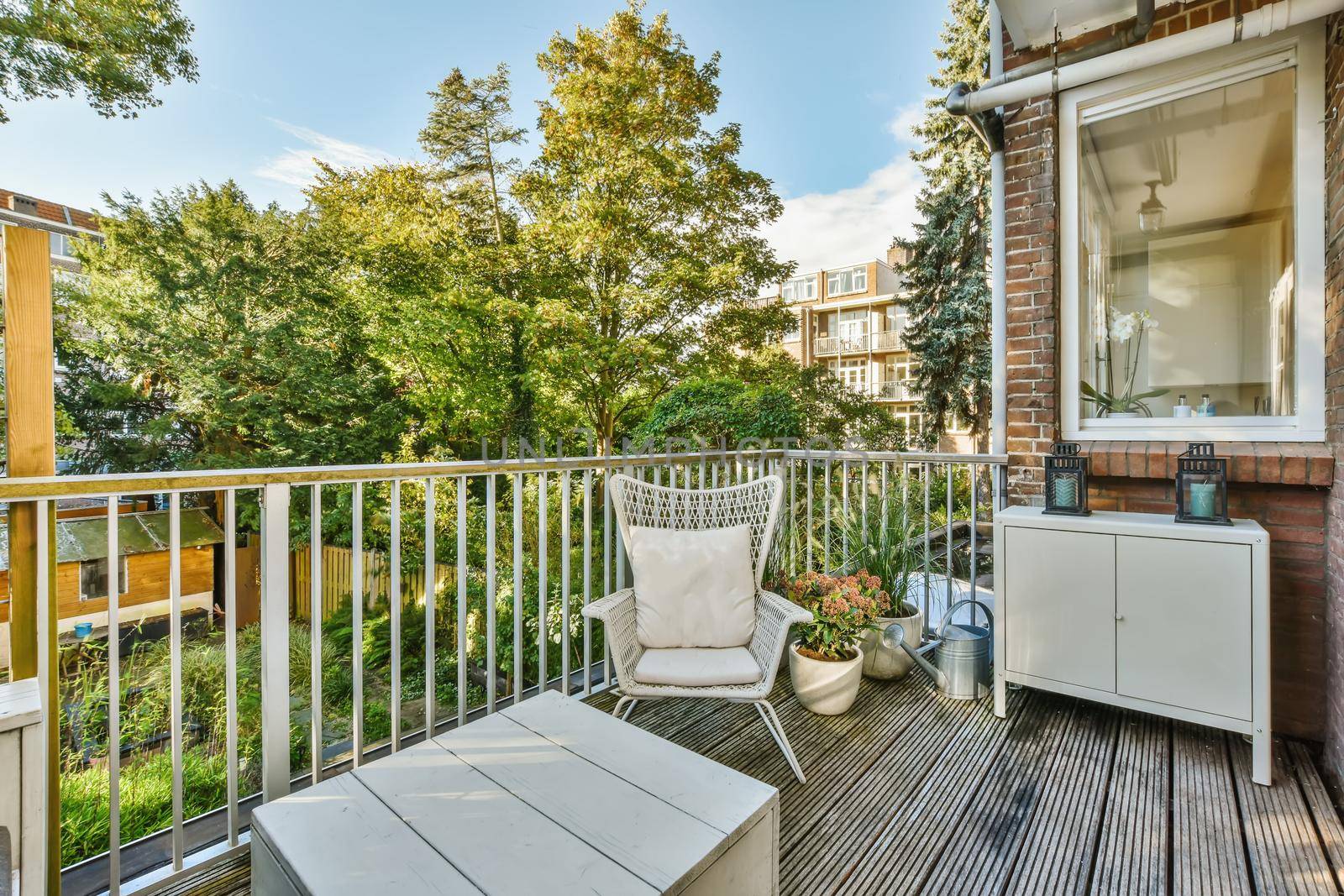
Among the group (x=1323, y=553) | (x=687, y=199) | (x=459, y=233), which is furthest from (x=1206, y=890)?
(x=459, y=233)

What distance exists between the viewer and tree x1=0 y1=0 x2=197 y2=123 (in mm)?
6938

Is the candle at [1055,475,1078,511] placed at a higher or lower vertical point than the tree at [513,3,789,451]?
lower

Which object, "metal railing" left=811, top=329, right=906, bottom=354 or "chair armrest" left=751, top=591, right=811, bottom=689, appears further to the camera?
"metal railing" left=811, top=329, right=906, bottom=354

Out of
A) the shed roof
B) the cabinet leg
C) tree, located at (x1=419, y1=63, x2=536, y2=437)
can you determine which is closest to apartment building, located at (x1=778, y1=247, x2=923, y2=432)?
tree, located at (x1=419, y1=63, x2=536, y2=437)

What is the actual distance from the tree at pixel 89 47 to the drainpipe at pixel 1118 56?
982 centimetres

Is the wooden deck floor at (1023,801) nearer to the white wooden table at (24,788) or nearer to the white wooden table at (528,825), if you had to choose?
the white wooden table at (528,825)

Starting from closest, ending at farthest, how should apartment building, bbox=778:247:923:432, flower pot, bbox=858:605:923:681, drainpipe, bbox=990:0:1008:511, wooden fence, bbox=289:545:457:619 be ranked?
flower pot, bbox=858:605:923:681 < drainpipe, bbox=990:0:1008:511 < wooden fence, bbox=289:545:457:619 < apartment building, bbox=778:247:923:432

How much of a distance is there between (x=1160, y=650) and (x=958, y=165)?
12.5 meters

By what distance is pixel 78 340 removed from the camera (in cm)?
975

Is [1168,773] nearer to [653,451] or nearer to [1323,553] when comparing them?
[1323,553]

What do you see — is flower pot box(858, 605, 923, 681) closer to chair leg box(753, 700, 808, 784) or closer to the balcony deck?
the balcony deck

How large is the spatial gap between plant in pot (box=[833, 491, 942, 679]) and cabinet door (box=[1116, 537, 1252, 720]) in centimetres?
85

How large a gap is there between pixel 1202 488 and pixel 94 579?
1022 cm

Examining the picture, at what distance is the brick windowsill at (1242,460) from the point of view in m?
2.16
